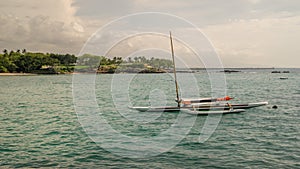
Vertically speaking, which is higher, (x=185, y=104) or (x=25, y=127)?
(x=185, y=104)

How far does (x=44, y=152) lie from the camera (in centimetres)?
1867

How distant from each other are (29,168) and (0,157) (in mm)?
3750

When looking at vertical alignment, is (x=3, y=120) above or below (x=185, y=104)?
below

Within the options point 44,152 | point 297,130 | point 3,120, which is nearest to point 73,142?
point 44,152

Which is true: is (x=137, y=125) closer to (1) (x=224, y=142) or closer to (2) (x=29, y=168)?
(1) (x=224, y=142)

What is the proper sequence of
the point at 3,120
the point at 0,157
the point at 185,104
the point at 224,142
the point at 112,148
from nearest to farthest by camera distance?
the point at 0,157, the point at 112,148, the point at 224,142, the point at 3,120, the point at 185,104

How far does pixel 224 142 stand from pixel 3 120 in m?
22.6

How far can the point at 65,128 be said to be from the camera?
26.6m

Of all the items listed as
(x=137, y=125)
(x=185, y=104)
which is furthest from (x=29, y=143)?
(x=185, y=104)

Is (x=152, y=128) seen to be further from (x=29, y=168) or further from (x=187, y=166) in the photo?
(x=29, y=168)

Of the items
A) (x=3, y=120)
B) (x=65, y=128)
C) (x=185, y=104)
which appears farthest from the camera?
(x=185, y=104)

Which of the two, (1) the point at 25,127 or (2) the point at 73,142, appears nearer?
(2) the point at 73,142

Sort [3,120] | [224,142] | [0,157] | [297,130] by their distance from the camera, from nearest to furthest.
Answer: [0,157]
[224,142]
[297,130]
[3,120]

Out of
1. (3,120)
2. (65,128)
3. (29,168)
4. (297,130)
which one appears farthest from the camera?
(3,120)
